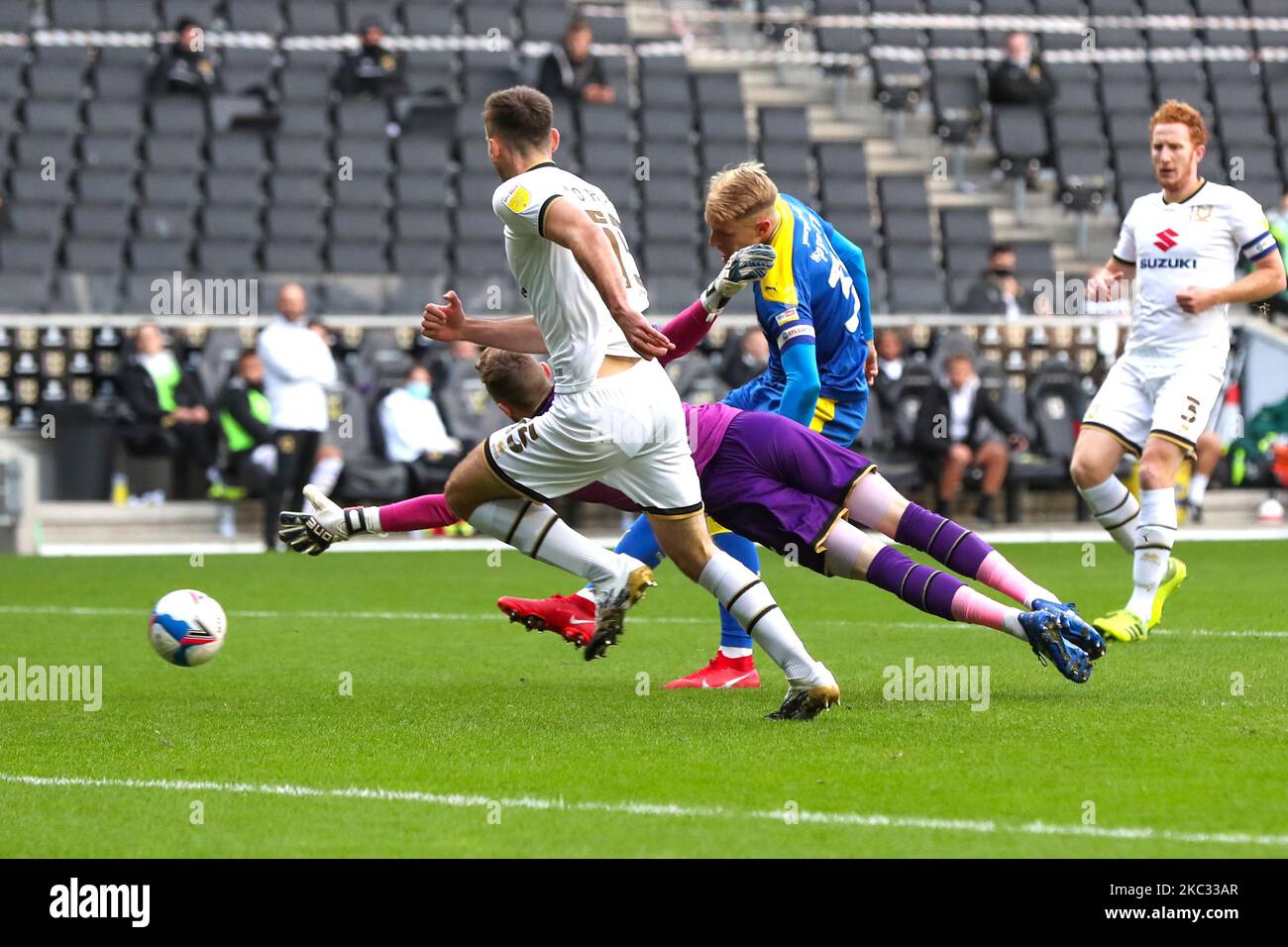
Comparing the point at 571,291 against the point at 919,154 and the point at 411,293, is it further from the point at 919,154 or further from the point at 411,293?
the point at 919,154

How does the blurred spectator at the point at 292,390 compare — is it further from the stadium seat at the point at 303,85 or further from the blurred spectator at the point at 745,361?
the stadium seat at the point at 303,85

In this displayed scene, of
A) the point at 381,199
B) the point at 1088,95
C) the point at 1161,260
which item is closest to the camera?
the point at 1161,260

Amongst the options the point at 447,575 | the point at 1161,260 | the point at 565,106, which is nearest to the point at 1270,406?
the point at 565,106

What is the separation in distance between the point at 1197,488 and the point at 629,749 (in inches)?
543

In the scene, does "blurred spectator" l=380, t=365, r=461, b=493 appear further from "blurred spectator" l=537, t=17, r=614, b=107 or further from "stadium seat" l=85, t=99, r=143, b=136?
"blurred spectator" l=537, t=17, r=614, b=107

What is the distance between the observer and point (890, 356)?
61.5ft

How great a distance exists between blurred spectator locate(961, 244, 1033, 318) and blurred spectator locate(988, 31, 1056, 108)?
12.2 feet

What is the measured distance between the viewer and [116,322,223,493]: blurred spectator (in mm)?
17922

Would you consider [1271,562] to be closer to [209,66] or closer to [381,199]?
[381,199]

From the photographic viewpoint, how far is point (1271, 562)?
14.1 metres

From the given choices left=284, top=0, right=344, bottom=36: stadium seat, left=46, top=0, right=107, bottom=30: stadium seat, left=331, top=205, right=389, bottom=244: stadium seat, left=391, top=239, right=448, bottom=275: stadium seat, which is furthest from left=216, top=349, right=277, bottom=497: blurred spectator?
left=46, top=0, right=107, bottom=30: stadium seat

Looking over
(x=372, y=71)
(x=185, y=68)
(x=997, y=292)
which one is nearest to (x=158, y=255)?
(x=185, y=68)

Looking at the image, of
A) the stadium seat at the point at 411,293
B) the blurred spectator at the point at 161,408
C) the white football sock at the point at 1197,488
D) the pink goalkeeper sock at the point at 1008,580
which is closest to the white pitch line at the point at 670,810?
the pink goalkeeper sock at the point at 1008,580
